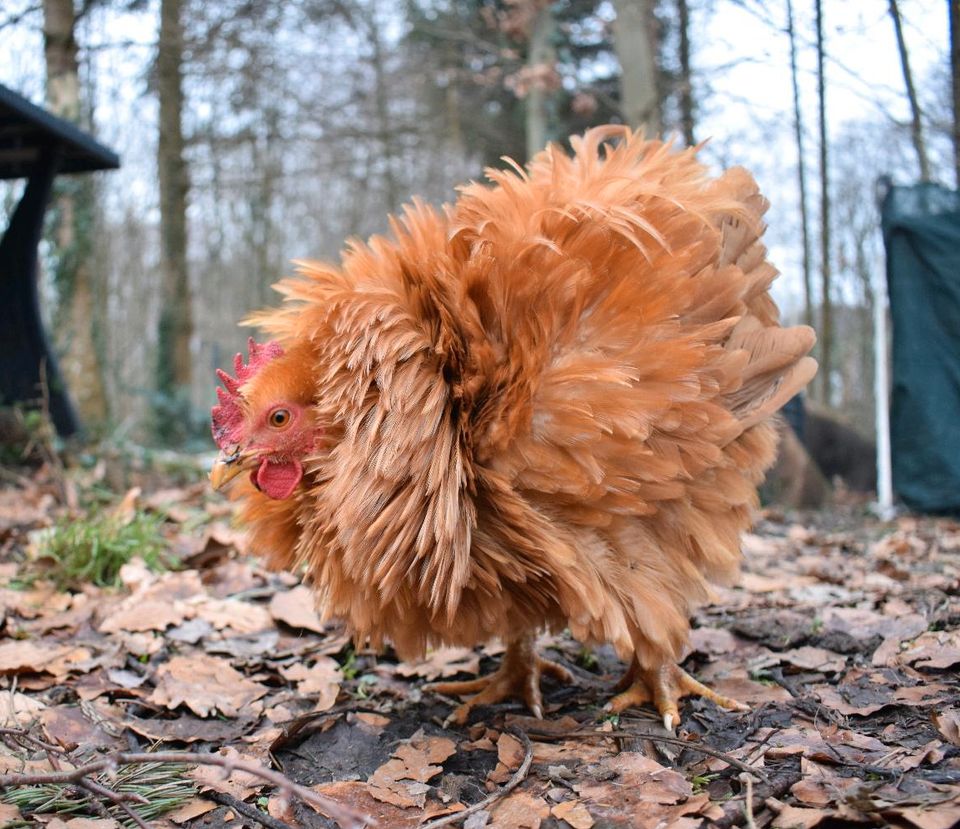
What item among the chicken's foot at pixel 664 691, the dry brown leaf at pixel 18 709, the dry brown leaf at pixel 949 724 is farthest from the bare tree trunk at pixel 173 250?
the dry brown leaf at pixel 949 724

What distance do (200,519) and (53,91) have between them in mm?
5110

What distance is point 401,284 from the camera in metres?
2.59

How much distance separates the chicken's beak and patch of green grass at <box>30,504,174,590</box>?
1.87 metres

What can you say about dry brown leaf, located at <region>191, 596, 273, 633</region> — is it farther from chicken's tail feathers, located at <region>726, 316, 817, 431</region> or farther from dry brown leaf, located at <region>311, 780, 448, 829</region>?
chicken's tail feathers, located at <region>726, 316, 817, 431</region>

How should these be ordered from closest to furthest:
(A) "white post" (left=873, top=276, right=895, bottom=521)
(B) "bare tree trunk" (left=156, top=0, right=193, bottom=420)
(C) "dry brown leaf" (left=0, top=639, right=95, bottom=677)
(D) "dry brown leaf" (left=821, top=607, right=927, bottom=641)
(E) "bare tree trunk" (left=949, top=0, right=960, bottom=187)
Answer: (C) "dry brown leaf" (left=0, top=639, right=95, bottom=677), (D) "dry brown leaf" (left=821, top=607, right=927, bottom=641), (E) "bare tree trunk" (left=949, top=0, right=960, bottom=187), (A) "white post" (left=873, top=276, right=895, bottom=521), (B) "bare tree trunk" (left=156, top=0, right=193, bottom=420)

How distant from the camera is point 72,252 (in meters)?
8.62

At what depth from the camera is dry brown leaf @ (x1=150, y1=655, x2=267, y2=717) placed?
9.21 ft

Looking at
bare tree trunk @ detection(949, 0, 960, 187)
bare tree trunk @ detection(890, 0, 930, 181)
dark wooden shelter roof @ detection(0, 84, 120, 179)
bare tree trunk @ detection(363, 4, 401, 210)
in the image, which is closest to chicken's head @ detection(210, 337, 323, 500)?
bare tree trunk @ detection(949, 0, 960, 187)

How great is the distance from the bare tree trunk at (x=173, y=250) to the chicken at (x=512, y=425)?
30.5 feet

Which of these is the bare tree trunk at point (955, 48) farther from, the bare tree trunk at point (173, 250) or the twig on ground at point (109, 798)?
the bare tree trunk at point (173, 250)

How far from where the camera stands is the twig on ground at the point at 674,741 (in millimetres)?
2144

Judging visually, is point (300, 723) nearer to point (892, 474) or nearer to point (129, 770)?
point (129, 770)

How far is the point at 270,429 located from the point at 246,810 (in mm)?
1067

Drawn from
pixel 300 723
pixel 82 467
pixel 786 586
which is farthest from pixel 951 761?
pixel 82 467
